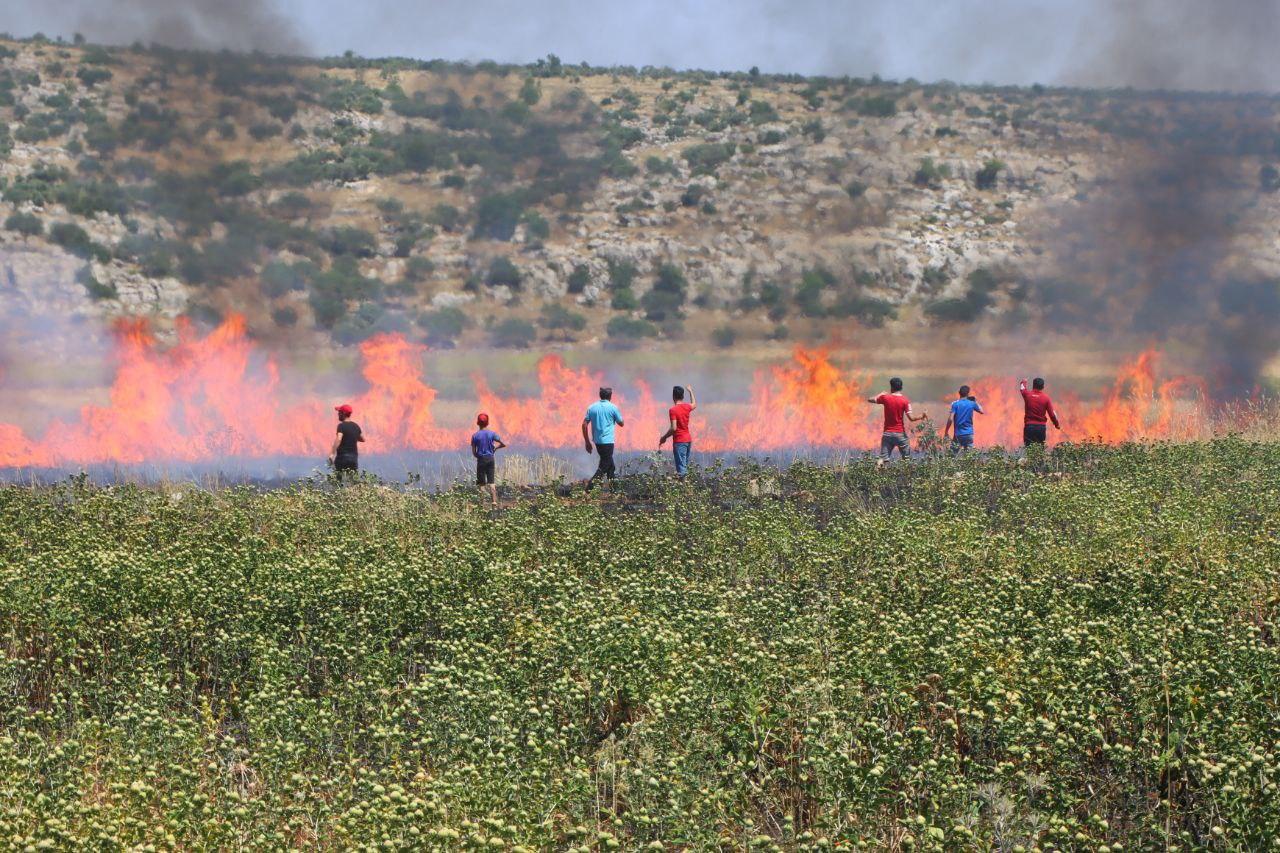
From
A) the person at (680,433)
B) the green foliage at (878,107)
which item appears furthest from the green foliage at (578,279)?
the person at (680,433)

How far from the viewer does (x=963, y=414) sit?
21.5 metres

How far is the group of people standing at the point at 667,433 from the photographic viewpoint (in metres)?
19.5

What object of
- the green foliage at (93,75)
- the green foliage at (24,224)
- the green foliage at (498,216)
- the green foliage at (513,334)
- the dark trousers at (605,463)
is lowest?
the dark trousers at (605,463)

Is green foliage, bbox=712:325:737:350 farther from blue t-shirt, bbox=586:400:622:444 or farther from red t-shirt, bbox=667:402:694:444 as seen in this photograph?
blue t-shirt, bbox=586:400:622:444

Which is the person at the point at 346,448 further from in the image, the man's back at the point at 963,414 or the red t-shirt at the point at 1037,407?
the red t-shirt at the point at 1037,407

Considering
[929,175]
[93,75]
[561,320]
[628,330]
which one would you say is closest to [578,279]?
[561,320]

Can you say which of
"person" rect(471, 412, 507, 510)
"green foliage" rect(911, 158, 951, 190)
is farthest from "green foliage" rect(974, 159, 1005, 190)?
"person" rect(471, 412, 507, 510)

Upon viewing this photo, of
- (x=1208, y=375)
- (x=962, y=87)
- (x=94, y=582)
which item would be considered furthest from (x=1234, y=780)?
(x=962, y=87)

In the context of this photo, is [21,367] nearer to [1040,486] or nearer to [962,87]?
[1040,486]

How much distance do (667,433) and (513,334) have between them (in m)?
29.1

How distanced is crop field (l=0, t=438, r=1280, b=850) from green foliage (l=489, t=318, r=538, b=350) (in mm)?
33396

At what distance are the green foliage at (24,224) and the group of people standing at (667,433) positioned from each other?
106 feet

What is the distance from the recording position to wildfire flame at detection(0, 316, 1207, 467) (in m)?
29.2

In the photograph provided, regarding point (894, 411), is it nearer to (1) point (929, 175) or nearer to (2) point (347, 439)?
(2) point (347, 439)
